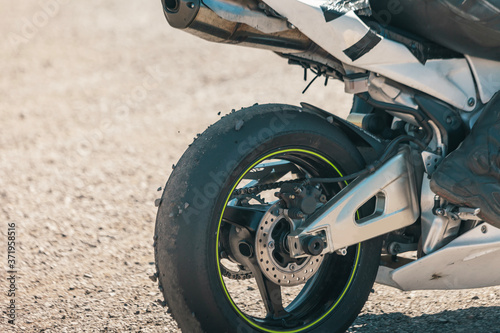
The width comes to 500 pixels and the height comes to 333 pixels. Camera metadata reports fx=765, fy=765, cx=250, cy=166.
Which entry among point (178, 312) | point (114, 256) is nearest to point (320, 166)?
point (178, 312)

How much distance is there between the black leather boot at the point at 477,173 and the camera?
10.5ft

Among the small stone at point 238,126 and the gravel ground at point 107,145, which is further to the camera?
the gravel ground at point 107,145

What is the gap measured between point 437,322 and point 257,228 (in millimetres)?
1159

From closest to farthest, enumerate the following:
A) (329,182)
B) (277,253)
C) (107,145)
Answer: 1. (277,253)
2. (329,182)
3. (107,145)

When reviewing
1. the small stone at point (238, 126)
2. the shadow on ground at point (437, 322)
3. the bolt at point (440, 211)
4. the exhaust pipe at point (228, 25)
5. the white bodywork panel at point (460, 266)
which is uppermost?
the exhaust pipe at point (228, 25)

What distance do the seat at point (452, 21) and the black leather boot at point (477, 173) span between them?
0.28m

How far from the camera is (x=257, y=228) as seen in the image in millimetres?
3242

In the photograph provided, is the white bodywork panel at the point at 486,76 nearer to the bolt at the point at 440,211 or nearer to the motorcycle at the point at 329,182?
Answer: the motorcycle at the point at 329,182

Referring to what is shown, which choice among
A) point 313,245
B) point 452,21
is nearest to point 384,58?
A: point 452,21

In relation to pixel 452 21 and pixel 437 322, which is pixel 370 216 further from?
pixel 452 21

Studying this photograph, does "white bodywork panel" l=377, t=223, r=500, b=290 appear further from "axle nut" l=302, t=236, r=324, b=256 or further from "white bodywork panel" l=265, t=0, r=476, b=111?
"white bodywork panel" l=265, t=0, r=476, b=111

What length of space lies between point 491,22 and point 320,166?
37.3 inches

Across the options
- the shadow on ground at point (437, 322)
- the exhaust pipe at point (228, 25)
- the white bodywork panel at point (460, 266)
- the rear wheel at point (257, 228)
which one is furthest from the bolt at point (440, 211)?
the exhaust pipe at point (228, 25)

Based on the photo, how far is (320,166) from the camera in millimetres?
3428
